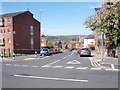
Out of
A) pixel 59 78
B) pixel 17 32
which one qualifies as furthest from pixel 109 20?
pixel 17 32

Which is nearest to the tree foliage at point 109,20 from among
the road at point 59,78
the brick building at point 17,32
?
the road at point 59,78

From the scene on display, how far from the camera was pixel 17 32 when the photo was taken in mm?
49875

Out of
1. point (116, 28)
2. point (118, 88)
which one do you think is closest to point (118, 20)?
point (116, 28)

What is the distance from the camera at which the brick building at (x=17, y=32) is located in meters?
48.0

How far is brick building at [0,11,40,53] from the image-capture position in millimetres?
47950

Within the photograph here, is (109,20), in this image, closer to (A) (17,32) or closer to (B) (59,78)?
(B) (59,78)

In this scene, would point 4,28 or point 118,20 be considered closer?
point 118,20

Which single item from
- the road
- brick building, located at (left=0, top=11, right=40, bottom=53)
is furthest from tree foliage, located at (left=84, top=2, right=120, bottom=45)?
brick building, located at (left=0, top=11, right=40, bottom=53)

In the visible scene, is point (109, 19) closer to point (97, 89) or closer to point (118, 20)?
point (118, 20)

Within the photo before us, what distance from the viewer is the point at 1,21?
5012cm

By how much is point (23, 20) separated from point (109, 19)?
3613 cm

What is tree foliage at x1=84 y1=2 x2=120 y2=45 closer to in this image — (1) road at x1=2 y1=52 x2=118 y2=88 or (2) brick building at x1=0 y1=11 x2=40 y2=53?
(1) road at x1=2 y1=52 x2=118 y2=88

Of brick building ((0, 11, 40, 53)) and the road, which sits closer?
the road

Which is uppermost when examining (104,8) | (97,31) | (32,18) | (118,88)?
(32,18)
